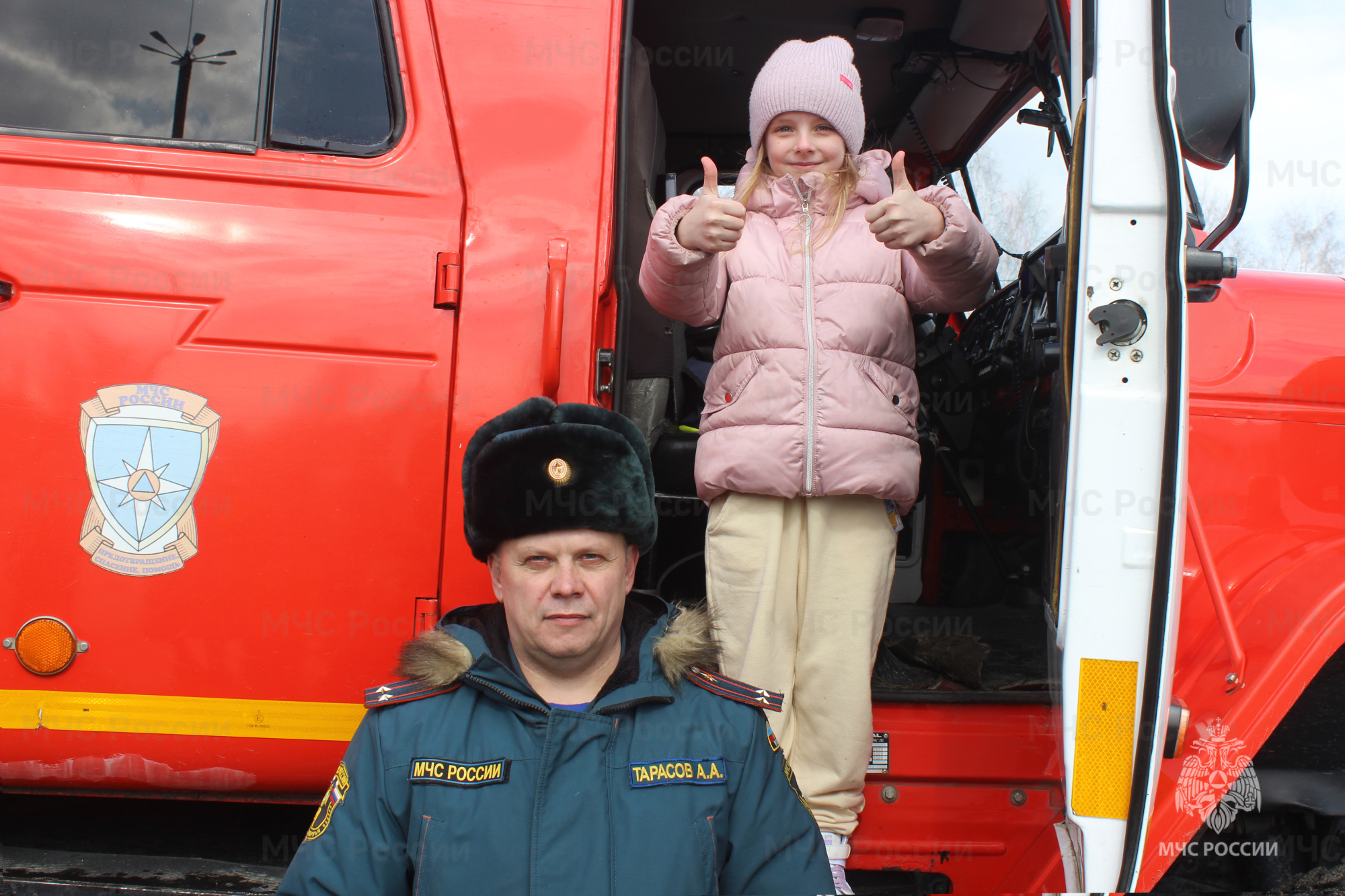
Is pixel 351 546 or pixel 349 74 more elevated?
pixel 349 74

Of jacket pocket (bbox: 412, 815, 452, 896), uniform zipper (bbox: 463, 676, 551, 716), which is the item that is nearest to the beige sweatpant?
uniform zipper (bbox: 463, 676, 551, 716)

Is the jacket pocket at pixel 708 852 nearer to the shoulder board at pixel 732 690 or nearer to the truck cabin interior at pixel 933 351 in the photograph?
the shoulder board at pixel 732 690

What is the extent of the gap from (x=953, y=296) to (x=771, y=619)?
705 mm

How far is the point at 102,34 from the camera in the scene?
1761 millimetres

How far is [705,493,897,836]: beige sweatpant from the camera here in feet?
5.67

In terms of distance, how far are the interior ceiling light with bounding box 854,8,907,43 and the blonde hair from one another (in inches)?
41.4

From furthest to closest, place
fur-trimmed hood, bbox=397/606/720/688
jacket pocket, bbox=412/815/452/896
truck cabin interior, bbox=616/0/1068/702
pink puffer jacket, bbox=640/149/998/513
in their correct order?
1. truck cabin interior, bbox=616/0/1068/702
2. pink puffer jacket, bbox=640/149/998/513
3. fur-trimmed hood, bbox=397/606/720/688
4. jacket pocket, bbox=412/815/452/896

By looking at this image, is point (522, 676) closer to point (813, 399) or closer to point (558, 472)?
point (558, 472)

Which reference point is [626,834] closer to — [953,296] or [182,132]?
[953,296]

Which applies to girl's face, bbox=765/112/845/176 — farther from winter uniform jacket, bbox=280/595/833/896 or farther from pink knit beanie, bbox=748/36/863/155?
winter uniform jacket, bbox=280/595/833/896

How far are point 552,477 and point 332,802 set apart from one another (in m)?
0.54

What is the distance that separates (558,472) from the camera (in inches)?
53.7

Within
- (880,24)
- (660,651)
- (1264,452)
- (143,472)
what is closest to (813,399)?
(660,651)

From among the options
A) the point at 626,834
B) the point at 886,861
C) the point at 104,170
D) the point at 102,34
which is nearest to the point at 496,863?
the point at 626,834
